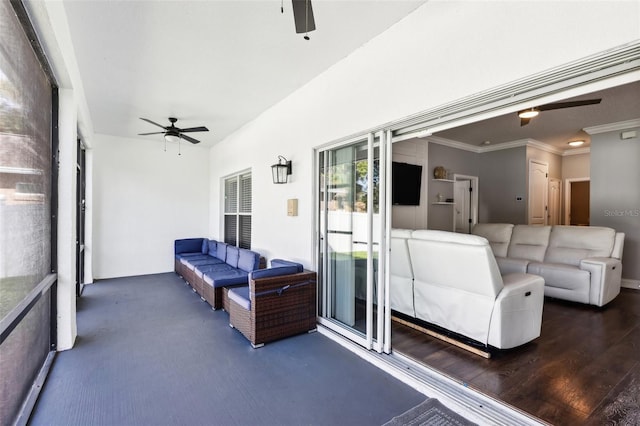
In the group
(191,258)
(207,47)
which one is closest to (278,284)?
(207,47)

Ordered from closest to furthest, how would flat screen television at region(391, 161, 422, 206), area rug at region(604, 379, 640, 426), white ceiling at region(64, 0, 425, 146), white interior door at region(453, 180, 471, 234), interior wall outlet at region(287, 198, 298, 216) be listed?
1. area rug at region(604, 379, 640, 426)
2. white ceiling at region(64, 0, 425, 146)
3. interior wall outlet at region(287, 198, 298, 216)
4. flat screen television at region(391, 161, 422, 206)
5. white interior door at region(453, 180, 471, 234)

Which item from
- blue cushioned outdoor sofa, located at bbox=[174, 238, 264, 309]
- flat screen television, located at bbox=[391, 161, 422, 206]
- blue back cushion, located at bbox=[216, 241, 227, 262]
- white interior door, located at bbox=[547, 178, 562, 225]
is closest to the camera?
blue cushioned outdoor sofa, located at bbox=[174, 238, 264, 309]

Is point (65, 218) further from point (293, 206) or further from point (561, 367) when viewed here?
point (561, 367)

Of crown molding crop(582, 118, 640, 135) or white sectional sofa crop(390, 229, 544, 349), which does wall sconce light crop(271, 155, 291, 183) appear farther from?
crown molding crop(582, 118, 640, 135)

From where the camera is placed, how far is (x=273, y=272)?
326 cm

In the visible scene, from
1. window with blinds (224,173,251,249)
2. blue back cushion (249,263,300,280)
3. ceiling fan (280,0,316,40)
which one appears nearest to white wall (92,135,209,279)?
window with blinds (224,173,251,249)

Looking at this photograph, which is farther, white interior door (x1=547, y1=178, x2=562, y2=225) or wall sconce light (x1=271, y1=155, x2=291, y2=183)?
white interior door (x1=547, y1=178, x2=562, y2=225)

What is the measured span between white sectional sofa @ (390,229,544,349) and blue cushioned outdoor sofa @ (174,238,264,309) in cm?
227

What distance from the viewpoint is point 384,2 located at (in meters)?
2.36

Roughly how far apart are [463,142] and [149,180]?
7.03m

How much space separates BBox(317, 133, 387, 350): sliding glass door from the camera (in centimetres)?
288

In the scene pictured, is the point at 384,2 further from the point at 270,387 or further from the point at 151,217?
the point at 151,217

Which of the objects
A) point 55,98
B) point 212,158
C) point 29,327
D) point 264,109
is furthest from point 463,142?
point 29,327

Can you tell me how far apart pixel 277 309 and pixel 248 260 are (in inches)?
62.9
